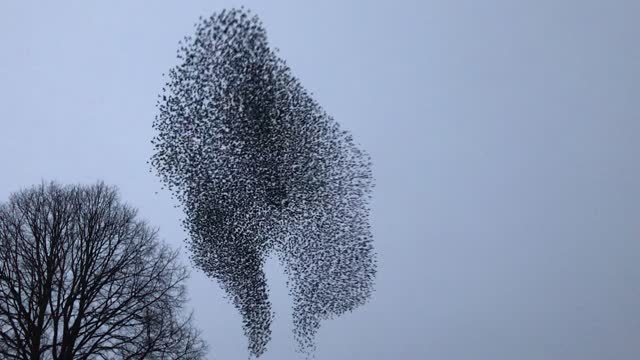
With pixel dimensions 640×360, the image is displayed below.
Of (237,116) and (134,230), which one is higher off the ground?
(237,116)

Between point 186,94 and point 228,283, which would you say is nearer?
point 186,94

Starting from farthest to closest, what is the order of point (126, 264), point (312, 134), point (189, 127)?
1. point (312, 134)
2. point (189, 127)
3. point (126, 264)

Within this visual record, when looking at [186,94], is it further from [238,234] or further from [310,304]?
[310,304]

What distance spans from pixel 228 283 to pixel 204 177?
5786 millimetres

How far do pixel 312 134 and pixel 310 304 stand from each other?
357 inches

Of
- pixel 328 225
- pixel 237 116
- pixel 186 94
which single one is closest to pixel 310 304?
pixel 328 225

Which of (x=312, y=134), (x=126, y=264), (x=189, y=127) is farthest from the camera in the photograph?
(x=312, y=134)

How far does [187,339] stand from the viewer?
Result: 24031mm

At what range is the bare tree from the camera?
858 inches

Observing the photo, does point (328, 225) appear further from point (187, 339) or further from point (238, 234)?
point (187, 339)

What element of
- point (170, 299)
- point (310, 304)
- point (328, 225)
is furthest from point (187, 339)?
point (328, 225)

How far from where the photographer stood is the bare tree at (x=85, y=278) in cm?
2180

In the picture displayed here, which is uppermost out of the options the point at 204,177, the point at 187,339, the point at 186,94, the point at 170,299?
the point at 186,94

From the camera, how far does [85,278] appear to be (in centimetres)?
2300
